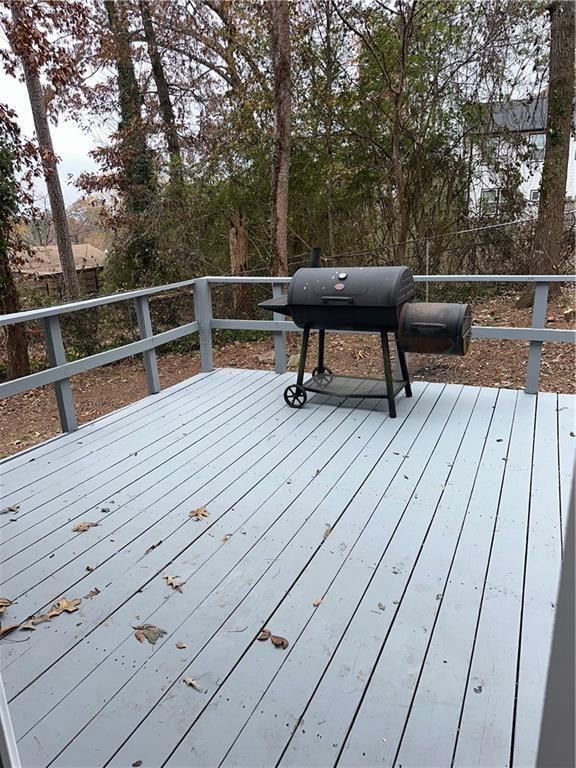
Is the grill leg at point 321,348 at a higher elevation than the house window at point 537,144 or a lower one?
lower

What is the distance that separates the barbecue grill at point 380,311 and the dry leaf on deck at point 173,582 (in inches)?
78.2

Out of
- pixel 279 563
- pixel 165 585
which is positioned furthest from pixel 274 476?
pixel 165 585

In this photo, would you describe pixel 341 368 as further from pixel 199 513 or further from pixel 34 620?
pixel 34 620

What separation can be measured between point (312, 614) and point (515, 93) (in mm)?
6933

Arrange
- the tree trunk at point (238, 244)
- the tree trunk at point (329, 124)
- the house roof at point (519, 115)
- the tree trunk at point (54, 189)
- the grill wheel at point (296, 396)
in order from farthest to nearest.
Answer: the tree trunk at point (54, 189), the tree trunk at point (238, 244), the house roof at point (519, 115), the tree trunk at point (329, 124), the grill wheel at point (296, 396)

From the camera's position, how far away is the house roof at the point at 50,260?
7816mm

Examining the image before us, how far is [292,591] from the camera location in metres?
1.97

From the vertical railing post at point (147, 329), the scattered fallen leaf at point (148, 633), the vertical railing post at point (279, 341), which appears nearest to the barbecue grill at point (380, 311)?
the vertical railing post at point (279, 341)

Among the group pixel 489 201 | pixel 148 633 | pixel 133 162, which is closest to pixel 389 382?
pixel 148 633

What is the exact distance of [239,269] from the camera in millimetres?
7551

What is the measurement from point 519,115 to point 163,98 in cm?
529

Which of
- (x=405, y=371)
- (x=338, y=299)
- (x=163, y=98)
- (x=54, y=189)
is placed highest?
(x=163, y=98)

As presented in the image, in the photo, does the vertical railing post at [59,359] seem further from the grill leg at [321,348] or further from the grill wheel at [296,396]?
the grill leg at [321,348]

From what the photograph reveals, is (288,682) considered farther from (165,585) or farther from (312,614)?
(165,585)
